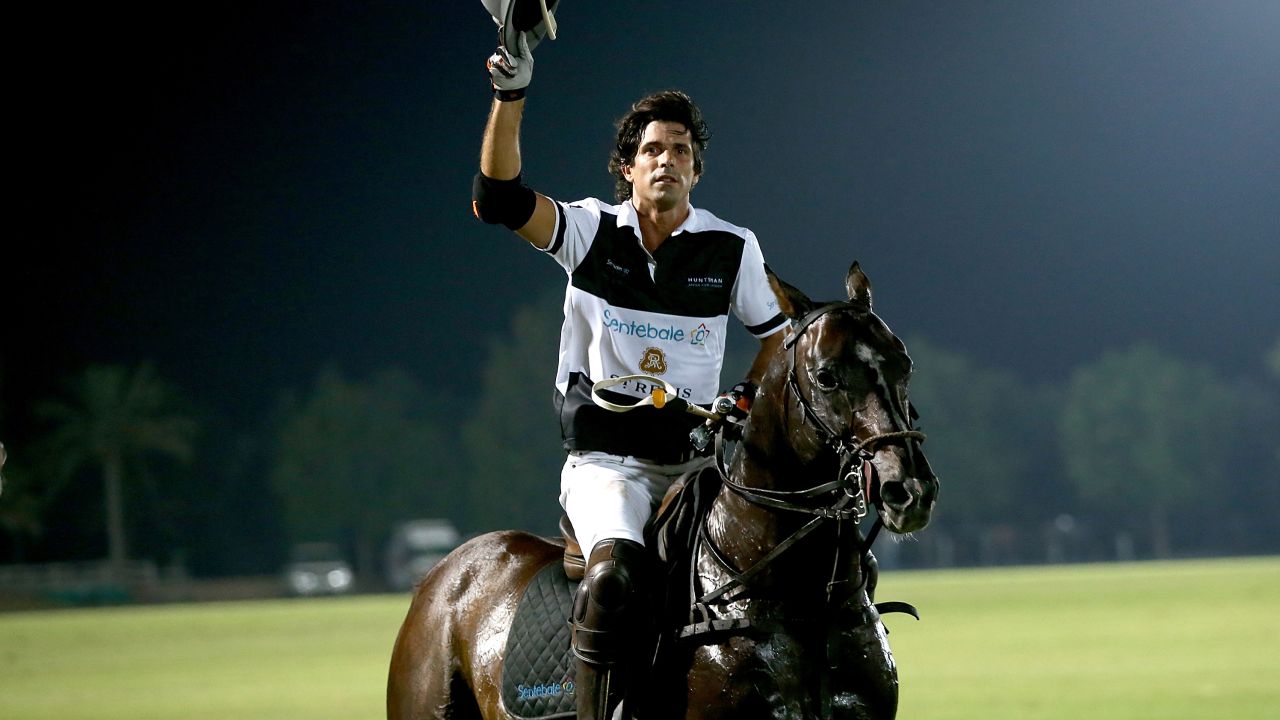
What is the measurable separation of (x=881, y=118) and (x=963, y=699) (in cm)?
11933

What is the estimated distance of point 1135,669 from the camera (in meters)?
16.7

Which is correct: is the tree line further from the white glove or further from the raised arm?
the white glove

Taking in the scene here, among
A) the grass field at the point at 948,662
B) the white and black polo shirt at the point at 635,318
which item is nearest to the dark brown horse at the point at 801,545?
the white and black polo shirt at the point at 635,318

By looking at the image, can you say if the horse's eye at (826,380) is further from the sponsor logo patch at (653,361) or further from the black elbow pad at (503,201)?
the black elbow pad at (503,201)

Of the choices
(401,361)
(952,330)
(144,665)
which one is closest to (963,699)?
(144,665)

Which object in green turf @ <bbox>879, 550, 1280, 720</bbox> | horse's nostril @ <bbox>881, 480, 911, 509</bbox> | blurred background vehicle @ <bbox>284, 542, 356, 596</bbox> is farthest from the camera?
blurred background vehicle @ <bbox>284, 542, 356, 596</bbox>

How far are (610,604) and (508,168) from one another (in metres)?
1.52

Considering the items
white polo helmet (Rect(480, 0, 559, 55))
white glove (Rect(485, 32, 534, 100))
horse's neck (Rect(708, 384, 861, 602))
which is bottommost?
horse's neck (Rect(708, 384, 861, 602))

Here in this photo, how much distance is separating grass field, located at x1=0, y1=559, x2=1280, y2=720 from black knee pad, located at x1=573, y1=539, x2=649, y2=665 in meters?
8.62

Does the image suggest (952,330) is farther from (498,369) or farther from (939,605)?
(939,605)

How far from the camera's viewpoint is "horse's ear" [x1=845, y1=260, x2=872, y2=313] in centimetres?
474

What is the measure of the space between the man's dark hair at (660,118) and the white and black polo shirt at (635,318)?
0.32 meters

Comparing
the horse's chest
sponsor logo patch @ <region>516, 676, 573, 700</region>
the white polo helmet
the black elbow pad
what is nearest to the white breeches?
sponsor logo patch @ <region>516, 676, 573, 700</region>

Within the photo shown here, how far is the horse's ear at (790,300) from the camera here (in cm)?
471
